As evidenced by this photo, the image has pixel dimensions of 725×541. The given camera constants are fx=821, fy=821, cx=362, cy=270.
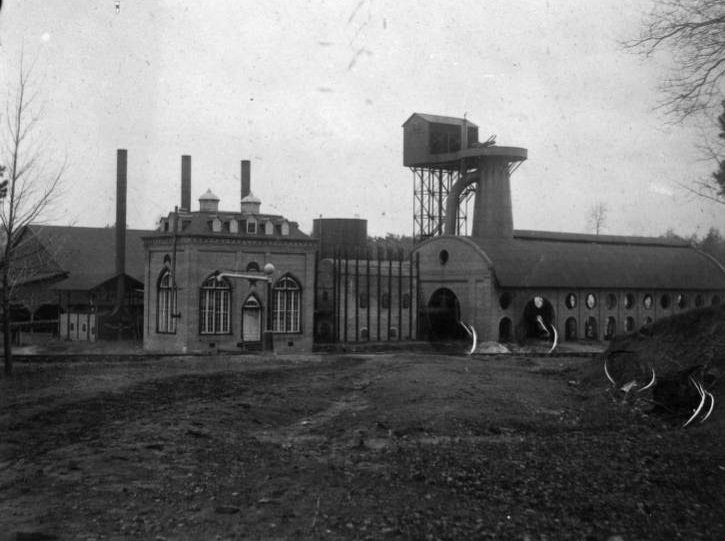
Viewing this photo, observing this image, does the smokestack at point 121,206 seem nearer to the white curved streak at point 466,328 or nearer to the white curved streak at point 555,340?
the white curved streak at point 466,328

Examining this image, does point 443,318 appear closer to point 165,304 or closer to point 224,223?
point 224,223

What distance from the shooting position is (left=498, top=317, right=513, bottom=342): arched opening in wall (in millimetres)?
42688

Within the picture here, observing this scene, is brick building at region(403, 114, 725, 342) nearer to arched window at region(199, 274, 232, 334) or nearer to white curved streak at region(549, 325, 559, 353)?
white curved streak at region(549, 325, 559, 353)

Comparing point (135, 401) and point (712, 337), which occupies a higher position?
point (712, 337)

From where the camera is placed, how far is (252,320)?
1449 inches

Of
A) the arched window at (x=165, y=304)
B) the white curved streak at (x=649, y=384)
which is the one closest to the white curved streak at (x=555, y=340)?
the arched window at (x=165, y=304)

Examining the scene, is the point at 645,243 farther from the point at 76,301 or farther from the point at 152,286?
the point at 76,301

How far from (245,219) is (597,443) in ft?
85.6

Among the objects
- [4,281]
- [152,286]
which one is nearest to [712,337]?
[4,281]

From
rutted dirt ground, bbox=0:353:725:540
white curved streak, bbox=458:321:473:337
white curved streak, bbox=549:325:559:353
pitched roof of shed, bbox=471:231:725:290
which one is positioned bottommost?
rutted dirt ground, bbox=0:353:725:540

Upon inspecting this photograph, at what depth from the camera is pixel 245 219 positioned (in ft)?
122

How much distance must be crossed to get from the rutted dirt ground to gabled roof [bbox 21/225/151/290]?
2861 cm

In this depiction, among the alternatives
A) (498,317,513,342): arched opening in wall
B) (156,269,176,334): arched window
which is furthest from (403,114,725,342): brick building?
(156,269,176,334): arched window

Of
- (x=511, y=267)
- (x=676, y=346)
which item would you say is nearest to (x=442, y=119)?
(x=511, y=267)
